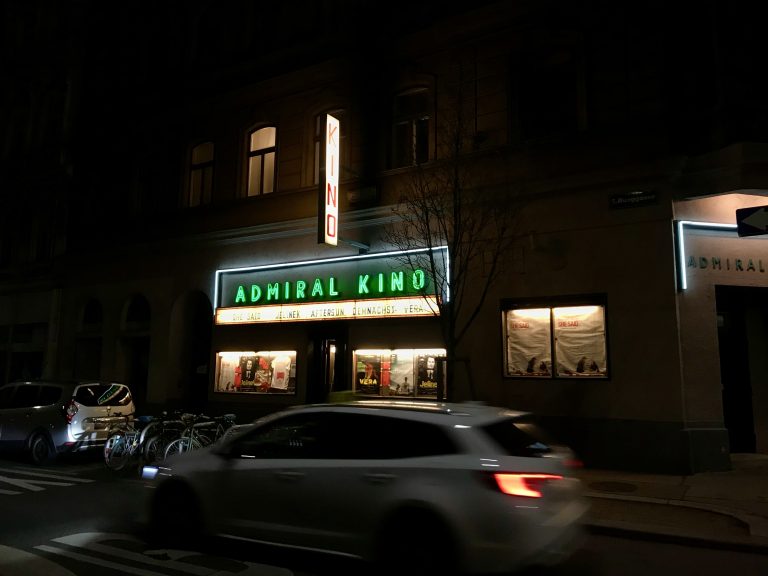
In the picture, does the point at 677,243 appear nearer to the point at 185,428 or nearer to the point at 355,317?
the point at 355,317

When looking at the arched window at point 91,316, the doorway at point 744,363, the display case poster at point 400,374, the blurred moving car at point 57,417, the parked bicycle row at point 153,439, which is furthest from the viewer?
the arched window at point 91,316

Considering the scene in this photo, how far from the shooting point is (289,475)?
5.94m

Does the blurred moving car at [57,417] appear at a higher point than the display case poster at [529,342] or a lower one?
lower

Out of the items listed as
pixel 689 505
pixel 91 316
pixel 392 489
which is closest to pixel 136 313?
pixel 91 316

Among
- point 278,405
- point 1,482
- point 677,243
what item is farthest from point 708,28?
point 1,482

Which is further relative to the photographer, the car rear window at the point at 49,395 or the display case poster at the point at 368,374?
the display case poster at the point at 368,374

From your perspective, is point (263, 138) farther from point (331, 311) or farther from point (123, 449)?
point (123, 449)

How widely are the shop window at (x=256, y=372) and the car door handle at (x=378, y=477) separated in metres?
9.94

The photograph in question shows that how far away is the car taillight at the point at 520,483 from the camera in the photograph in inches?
198

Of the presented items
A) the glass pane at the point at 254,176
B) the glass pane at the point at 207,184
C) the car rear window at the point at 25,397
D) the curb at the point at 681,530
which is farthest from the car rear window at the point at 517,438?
the glass pane at the point at 207,184

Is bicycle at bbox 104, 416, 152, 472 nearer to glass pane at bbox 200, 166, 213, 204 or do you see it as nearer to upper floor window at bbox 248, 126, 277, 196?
upper floor window at bbox 248, 126, 277, 196

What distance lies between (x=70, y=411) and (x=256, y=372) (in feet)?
16.0

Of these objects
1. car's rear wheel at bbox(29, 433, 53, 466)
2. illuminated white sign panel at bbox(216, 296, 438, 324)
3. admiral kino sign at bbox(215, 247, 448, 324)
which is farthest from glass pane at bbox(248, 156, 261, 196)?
car's rear wheel at bbox(29, 433, 53, 466)

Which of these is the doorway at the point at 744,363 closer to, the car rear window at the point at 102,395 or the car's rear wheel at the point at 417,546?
the car's rear wheel at the point at 417,546
